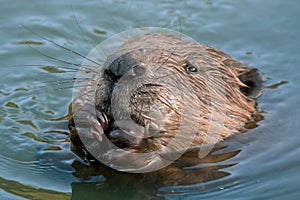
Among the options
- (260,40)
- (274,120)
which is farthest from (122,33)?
(274,120)

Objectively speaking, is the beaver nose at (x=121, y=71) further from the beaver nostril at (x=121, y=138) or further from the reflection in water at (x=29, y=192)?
the reflection in water at (x=29, y=192)

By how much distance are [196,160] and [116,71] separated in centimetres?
108

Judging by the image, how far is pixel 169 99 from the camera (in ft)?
14.9

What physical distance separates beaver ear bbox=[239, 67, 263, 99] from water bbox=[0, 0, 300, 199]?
21 centimetres

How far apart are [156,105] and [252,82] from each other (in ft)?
3.95

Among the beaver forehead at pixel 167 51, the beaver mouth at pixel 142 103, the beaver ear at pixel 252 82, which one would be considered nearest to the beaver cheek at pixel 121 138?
the beaver mouth at pixel 142 103

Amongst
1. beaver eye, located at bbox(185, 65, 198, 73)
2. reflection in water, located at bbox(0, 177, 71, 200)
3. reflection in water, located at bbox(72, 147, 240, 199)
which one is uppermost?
beaver eye, located at bbox(185, 65, 198, 73)

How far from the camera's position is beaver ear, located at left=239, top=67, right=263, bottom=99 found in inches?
207

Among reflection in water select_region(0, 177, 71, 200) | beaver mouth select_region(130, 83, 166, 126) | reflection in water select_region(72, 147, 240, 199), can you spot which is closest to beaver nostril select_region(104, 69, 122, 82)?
beaver mouth select_region(130, 83, 166, 126)

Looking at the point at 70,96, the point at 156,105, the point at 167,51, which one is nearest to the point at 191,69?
the point at 167,51

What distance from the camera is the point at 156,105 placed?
173 inches

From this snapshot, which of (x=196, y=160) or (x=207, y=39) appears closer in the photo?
(x=196, y=160)

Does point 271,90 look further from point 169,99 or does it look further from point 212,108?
point 169,99

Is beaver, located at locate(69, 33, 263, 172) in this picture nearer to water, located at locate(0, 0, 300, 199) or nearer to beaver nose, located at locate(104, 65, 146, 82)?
beaver nose, located at locate(104, 65, 146, 82)
